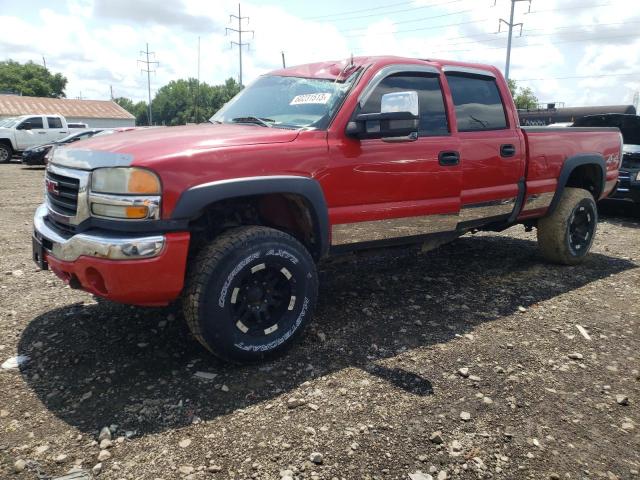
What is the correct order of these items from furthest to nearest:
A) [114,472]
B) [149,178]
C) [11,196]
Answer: [11,196], [149,178], [114,472]

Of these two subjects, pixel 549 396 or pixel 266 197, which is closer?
pixel 549 396

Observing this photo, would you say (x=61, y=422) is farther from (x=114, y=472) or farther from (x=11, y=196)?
(x=11, y=196)

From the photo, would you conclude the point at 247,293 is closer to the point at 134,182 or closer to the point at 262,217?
the point at 262,217

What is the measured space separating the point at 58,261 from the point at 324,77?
219cm

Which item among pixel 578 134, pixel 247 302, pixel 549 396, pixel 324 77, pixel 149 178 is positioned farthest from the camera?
pixel 578 134

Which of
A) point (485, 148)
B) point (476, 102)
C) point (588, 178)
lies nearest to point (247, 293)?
point (485, 148)

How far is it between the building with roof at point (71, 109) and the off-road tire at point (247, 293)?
53.3m

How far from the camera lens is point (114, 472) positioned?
87.5 inches

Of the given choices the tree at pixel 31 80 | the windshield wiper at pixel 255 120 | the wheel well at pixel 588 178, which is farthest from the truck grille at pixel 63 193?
the tree at pixel 31 80

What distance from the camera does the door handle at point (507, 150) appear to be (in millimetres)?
4383

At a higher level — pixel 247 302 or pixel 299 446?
pixel 247 302

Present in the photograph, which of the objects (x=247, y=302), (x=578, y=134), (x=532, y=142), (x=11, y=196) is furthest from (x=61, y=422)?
(x=11, y=196)

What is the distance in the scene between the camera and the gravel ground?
2.33 metres

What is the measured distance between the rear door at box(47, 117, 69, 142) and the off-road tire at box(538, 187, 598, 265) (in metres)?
20.0
